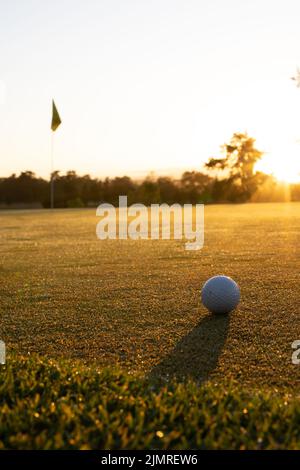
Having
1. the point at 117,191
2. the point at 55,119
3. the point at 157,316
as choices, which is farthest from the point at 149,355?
the point at 117,191

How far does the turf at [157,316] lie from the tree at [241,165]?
55428 mm

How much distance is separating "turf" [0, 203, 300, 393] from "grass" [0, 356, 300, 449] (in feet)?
2.12

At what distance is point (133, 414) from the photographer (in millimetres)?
4008

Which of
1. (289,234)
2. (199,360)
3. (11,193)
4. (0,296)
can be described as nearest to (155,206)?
(11,193)

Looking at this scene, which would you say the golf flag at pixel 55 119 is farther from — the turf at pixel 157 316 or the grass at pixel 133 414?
the grass at pixel 133 414

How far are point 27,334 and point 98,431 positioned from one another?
3.13m

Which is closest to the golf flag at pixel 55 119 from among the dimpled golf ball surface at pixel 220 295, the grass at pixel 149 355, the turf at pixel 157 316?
the turf at pixel 157 316

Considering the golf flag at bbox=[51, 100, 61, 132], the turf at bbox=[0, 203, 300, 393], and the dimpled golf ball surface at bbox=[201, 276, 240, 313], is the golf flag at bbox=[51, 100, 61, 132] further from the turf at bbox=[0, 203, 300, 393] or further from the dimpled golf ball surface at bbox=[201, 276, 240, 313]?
the dimpled golf ball surface at bbox=[201, 276, 240, 313]

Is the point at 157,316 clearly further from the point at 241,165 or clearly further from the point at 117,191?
the point at 241,165

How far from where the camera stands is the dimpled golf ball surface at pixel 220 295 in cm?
718

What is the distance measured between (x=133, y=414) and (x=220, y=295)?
337cm

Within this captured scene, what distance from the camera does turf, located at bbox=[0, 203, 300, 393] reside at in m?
5.50

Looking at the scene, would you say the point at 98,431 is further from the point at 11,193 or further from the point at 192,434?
the point at 11,193

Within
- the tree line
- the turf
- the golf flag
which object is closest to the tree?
the tree line
